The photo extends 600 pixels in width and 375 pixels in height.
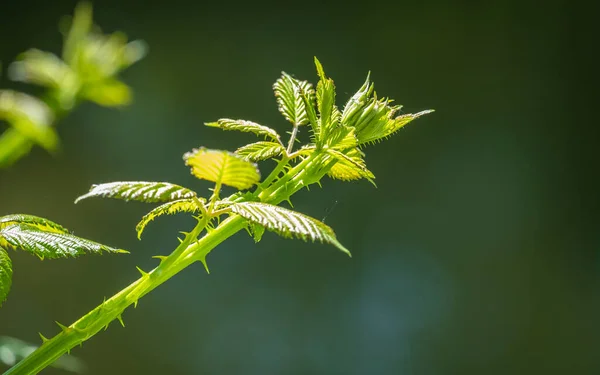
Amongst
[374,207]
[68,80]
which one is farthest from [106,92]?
[374,207]

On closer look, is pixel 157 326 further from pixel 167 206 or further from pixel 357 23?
pixel 167 206

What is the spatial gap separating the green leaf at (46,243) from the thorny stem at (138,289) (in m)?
0.02

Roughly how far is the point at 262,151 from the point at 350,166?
0.19 ft

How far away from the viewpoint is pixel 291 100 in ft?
1.08

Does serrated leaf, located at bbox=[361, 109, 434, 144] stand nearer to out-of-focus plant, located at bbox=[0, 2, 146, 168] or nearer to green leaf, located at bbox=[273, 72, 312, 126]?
green leaf, located at bbox=[273, 72, 312, 126]

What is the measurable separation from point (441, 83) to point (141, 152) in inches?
36.7

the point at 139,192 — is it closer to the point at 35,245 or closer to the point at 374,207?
the point at 35,245

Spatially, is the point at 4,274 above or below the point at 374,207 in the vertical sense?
below

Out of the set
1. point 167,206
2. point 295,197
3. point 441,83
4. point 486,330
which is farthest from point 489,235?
point 167,206

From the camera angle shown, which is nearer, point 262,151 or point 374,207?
point 262,151

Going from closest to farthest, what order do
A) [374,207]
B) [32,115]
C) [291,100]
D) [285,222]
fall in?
A: [32,115] < [285,222] < [291,100] < [374,207]

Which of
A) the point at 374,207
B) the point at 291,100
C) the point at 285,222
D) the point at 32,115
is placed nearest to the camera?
the point at 32,115

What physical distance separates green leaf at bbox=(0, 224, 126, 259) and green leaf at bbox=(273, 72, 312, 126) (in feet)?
0.44

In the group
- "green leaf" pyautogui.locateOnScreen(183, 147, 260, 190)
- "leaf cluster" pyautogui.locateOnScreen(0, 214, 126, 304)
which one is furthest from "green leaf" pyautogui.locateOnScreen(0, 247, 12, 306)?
"green leaf" pyautogui.locateOnScreen(183, 147, 260, 190)
